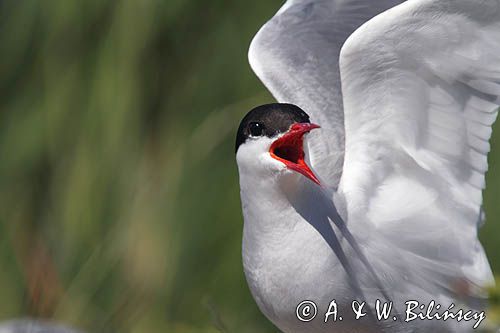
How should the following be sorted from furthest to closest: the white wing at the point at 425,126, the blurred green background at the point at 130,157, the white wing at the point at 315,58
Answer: the blurred green background at the point at 130,157
the white wing at the point at 315,58
the white wing at the point at 425,126

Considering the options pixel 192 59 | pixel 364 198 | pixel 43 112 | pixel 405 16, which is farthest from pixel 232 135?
pixel 405 16

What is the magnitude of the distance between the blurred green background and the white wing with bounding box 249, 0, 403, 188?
16.8 inches

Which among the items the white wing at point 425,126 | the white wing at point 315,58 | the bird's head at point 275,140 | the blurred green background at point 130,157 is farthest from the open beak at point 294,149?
the blurred green background at point 130,157

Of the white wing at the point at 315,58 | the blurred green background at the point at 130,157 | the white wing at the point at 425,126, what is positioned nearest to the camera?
the white wing at the point at 425,126

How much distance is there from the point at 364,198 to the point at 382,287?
17cm

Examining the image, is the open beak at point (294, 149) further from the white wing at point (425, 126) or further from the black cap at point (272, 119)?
the white wing at point (425, 126)

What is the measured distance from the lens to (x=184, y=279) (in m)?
2.78

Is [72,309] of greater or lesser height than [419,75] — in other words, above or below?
below

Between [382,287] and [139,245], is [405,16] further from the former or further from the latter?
[139,245]

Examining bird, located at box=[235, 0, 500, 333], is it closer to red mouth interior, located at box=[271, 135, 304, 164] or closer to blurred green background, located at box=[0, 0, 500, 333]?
red mouth interior, located at box=[271, 135, 304, 164]

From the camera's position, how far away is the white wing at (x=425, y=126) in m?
1.88

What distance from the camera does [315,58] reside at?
2.51 metres

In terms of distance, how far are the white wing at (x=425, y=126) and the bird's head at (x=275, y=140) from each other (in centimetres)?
13

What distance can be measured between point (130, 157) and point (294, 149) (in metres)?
1.13
